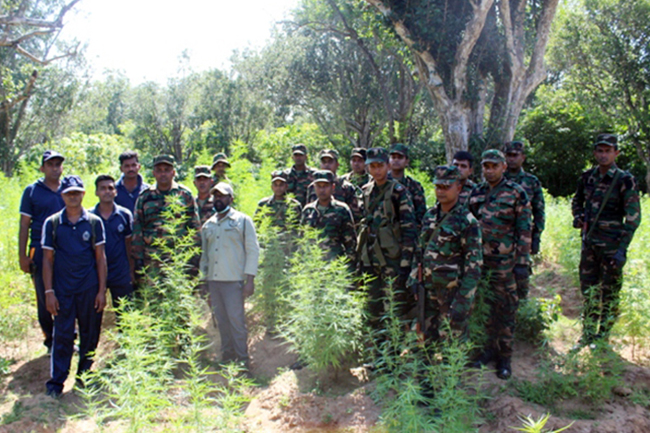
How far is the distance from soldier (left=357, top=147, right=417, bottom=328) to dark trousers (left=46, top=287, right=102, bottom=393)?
2822 mm

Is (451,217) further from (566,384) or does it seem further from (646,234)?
(646,234)

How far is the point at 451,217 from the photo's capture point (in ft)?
13.9

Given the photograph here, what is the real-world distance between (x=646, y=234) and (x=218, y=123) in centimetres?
1997

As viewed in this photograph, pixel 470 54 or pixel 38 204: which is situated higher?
pixel 470 54

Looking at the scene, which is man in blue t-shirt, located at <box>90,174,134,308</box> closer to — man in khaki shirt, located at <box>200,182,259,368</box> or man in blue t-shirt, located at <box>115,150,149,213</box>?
man in blue t-shirt, located at <box>115,150,149,213</box>

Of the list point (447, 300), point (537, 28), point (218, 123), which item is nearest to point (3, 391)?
point (447, 300)

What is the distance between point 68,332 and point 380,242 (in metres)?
3.21

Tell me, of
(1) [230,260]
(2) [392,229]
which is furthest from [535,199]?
(1) [230,260]

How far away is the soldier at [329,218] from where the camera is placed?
18.3 ft

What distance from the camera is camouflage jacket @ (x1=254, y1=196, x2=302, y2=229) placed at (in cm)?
650

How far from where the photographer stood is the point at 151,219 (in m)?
5.54

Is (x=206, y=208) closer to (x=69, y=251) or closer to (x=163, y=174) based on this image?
(x=163, y=174)

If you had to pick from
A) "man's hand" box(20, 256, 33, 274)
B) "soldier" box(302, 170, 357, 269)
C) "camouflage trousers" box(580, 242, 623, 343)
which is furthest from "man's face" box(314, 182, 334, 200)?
"man's hand" box(20, 256, 33, 274)

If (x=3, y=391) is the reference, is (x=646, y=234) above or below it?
above
